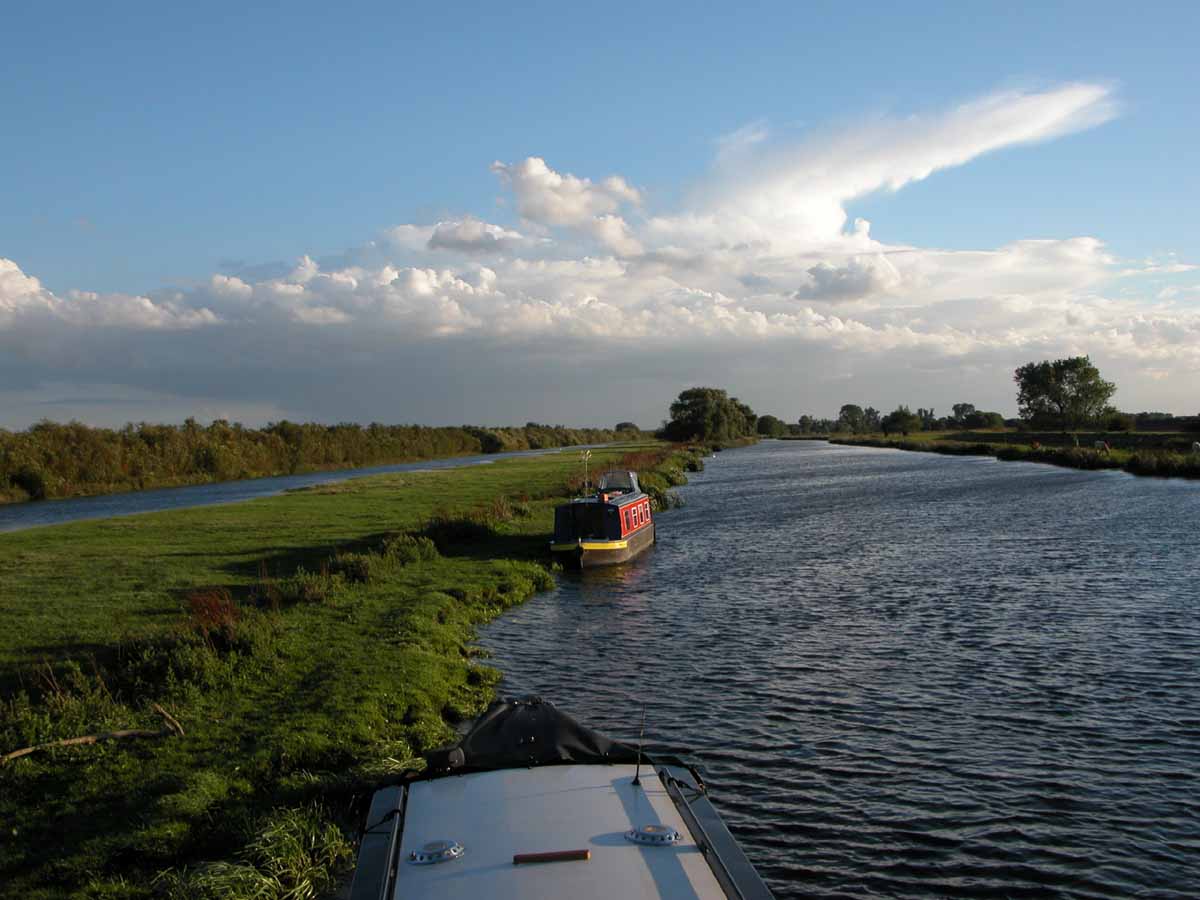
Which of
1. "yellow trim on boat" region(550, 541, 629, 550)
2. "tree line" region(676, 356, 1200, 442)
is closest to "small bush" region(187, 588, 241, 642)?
"yellow trim on boat" region(550, 541, 629, 550)

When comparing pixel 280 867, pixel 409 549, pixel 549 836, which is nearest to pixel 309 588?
pixel 409 549

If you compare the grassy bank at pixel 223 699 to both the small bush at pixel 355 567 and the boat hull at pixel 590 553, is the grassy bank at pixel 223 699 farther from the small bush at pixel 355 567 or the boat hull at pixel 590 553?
the boat hull at pixel 590 553

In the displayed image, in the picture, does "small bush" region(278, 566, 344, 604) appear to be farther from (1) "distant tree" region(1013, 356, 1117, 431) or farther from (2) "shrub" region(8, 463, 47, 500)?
(1) "distant tree" region(1013, 356, 1117, 431)

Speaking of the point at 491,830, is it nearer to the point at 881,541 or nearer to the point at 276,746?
the point at 276,746

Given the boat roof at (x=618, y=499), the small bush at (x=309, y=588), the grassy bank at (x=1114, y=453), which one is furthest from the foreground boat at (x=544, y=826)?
the grassy bank at (x=1114, y=453)

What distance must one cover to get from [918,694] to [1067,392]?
15738 centimetres

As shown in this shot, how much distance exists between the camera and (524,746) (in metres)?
8.84

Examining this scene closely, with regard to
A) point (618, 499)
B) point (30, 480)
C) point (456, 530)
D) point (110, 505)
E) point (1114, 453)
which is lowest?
point (110, 505)

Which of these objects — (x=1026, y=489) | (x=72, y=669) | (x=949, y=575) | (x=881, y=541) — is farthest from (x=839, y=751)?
(x=1026, y=489)

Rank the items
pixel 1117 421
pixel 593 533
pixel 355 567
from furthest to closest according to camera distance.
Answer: pixel 1117 421
pixel 593 533
pixel 355 567

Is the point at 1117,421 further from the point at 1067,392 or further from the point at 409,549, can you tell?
the point at 409,549

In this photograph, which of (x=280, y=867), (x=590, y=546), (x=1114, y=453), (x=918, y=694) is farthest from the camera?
(x=1114, y=453)

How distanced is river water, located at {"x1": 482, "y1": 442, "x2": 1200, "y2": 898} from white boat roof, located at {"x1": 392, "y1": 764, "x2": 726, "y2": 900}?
3.06m

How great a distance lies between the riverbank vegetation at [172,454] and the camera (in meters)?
78.8
